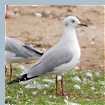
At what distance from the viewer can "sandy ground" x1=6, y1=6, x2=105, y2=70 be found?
5023 mm

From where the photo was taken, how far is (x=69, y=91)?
4945 millimetres

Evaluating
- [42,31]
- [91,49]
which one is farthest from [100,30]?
[42,31]

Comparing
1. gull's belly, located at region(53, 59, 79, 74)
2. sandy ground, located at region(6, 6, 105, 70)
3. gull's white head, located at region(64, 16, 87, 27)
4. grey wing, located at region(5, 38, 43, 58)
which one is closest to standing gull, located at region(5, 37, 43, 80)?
grey wing, located at region(5, 38, 43, 58)

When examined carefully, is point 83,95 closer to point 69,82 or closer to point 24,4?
point 69,82

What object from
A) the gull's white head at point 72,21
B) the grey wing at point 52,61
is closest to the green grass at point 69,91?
the grey wing at point 52,61

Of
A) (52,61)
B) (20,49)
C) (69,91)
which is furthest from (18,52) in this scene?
(69,91)

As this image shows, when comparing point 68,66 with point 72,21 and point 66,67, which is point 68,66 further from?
point 72,21

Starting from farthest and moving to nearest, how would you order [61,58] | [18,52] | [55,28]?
[55,28] < [18,52] < [61,58]

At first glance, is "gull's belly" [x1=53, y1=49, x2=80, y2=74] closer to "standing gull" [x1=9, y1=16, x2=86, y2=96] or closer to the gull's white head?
Answer: "standing gull" [x1=9, y1=16, x2=86, y2=96]

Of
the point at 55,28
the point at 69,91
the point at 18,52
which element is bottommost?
the point at 69,91

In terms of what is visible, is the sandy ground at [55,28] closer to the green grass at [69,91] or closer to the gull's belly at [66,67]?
the green grass at [69,91]

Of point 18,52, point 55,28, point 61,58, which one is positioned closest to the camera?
point 61,58

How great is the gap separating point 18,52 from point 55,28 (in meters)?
0.46

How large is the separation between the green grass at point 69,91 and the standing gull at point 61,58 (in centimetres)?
13
